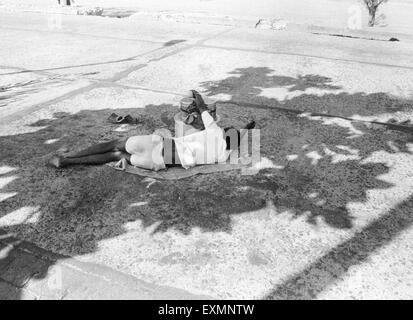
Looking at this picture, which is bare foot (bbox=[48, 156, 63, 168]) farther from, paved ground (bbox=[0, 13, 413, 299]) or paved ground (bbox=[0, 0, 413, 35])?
paved ground (bbox=[0, 0, 413, 35])

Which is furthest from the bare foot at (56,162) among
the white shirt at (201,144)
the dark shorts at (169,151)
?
the white shirt at (201,144)

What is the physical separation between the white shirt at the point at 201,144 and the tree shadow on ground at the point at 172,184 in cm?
23

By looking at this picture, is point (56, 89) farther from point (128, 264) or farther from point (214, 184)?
Answer: point (128, 264)

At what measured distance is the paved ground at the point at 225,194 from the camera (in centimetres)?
301

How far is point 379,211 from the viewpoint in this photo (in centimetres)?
373

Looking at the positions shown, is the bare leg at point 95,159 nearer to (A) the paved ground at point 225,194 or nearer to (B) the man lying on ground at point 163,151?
(B) the man lying on ground at point 163,151

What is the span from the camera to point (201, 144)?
4.30m

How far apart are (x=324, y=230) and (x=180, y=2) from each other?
16.1m

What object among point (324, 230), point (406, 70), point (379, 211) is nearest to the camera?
point (324, 230)

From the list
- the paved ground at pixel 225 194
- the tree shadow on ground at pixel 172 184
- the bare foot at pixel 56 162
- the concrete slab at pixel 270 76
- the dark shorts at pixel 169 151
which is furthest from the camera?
the concrete slab at pixel 270 76

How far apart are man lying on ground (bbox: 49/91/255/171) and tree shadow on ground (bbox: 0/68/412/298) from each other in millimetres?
150

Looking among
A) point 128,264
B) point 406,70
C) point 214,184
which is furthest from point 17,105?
point 406,70

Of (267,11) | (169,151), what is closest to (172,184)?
(169,151)

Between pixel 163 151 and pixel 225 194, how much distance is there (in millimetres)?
851
